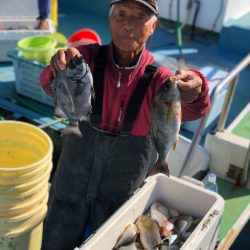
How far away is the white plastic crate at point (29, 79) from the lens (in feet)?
18.7

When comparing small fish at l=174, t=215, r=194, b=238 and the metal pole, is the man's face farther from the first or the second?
the metal pole

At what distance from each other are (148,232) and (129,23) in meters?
1.38

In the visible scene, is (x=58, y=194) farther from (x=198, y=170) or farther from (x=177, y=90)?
(x=198, y=170)

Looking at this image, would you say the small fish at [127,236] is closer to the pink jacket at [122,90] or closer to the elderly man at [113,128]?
the elderly man at [113,128]

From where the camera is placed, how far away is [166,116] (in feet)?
7.62

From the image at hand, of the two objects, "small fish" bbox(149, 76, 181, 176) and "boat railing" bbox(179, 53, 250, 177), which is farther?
"boat railing" bbox(179, 53, 250, 177)

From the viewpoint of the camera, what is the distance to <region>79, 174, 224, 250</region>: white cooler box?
256cm

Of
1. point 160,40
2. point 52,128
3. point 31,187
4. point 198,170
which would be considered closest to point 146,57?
point 31,187

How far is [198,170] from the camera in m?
4.37

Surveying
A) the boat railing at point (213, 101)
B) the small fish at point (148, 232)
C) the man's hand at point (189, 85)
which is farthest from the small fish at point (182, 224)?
the man's hand at point (189, 85)

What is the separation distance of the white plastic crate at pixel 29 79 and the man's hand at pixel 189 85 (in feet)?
11.3

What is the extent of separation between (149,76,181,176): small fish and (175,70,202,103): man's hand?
0.14 meters

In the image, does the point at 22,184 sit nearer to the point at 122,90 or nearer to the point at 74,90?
the point at 74,90

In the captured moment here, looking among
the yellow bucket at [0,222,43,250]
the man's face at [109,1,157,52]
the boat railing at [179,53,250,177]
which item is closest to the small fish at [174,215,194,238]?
the boat railing at [179,53,250,177]
